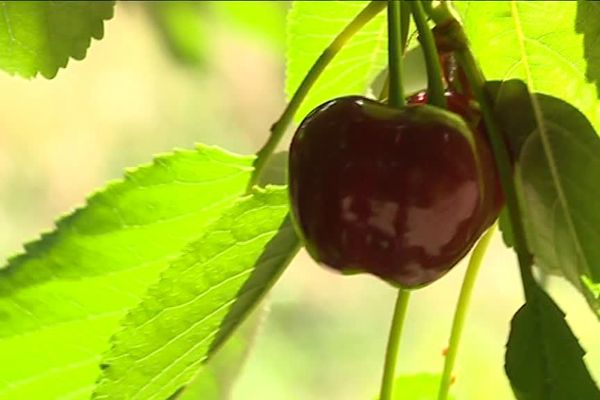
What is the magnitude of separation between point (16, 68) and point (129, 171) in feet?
0.27

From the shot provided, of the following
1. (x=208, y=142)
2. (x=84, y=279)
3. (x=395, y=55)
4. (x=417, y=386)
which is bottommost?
(x=208, y=142)

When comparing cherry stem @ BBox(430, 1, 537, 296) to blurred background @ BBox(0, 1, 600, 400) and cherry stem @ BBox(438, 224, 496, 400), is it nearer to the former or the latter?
cherry stem @ BBox(438, 224, 496, 400)

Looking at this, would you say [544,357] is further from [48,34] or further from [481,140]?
[48,34]

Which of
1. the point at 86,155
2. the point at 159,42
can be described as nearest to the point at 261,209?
the point at 159,42

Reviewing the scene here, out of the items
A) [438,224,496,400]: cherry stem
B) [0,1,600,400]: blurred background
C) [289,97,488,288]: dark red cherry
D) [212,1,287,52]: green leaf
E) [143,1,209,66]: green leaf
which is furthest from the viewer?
[0,1,600,400]: blurred background

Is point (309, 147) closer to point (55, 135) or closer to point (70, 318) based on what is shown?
point (70, 318)

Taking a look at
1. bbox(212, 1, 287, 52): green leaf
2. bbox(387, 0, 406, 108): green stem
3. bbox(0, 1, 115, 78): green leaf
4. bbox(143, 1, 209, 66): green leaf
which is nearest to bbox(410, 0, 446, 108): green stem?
bbox(387, 0, 406, 108): green stem

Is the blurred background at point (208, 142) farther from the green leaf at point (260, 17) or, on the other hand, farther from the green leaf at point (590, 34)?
the green leaf at point (590, 34)

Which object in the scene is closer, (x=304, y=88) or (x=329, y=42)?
(x=304, y=88)

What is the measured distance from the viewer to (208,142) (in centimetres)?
134

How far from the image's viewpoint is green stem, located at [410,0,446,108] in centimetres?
42

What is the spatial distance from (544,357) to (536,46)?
0.14m

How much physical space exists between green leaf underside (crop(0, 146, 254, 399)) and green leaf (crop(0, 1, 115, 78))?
0.24 ft

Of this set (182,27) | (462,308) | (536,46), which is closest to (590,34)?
(536,46)
